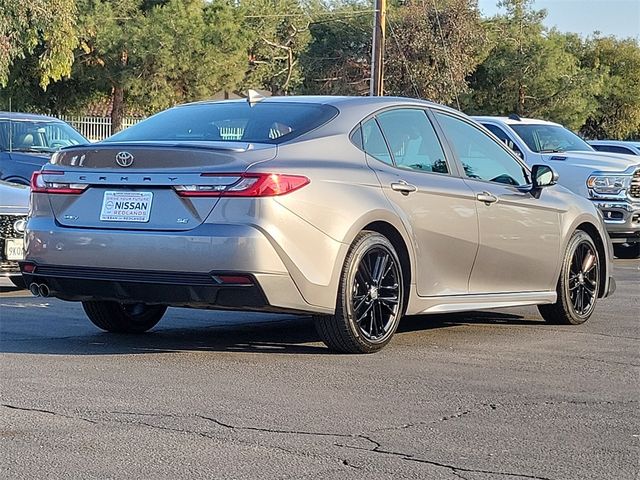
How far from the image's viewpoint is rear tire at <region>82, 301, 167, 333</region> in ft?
25.9

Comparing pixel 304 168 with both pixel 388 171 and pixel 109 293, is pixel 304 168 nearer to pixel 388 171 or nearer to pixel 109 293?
pixel 388 171

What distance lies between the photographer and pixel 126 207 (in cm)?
675

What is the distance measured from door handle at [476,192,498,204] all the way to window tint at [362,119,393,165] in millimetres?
873

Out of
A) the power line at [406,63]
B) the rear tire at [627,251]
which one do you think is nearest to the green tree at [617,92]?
the power line at [406,63]

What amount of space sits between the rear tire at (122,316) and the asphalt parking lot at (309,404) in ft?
0.34

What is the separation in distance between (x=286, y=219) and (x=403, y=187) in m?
1.07

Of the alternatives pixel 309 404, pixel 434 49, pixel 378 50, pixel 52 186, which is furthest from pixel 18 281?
pixel 434 49

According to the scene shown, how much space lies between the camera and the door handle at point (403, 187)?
23.8 feet

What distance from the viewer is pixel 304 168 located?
6723 mm

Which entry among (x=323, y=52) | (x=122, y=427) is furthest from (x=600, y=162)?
(x=323, y=52)

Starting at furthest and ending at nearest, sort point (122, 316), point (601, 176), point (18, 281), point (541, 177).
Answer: point (601, 176) → point (18, 281) → point (541, 177) → point (122, 316)

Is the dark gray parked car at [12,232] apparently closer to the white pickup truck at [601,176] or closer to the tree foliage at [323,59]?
the white pickup truck at [601,176]

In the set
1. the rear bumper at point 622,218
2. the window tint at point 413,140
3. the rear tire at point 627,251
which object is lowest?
the rear tire at point 627,251

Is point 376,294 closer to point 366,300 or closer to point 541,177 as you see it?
point 366,300
